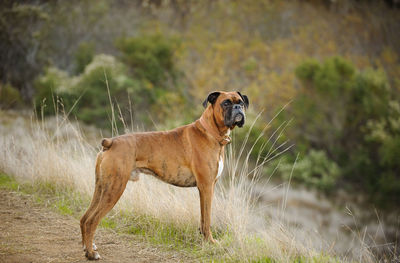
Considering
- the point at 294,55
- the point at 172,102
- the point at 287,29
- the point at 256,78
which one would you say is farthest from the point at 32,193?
the point at 287,29

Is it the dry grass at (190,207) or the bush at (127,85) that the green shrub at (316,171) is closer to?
the bush at (127,85)

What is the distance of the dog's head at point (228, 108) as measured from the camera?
13.6ft

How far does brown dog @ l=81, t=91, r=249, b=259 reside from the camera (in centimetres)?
384

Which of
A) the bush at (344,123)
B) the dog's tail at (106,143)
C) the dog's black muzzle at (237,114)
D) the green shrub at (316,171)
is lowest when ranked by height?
the green shrub at (316,171)

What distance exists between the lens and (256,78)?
74.2 ft

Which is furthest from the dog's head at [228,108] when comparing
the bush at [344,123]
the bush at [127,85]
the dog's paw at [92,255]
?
the bush at [344,123]

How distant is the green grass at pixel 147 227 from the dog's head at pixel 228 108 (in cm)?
132

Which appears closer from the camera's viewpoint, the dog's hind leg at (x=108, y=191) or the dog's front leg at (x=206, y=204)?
the dog's hind leg at (x=108, y=191)

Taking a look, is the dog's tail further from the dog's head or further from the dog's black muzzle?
the dog's black muzzle

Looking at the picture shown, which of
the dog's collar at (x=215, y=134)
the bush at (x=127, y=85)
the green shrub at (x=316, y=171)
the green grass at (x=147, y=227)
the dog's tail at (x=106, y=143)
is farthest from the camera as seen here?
the bush at (x=127, y=85)

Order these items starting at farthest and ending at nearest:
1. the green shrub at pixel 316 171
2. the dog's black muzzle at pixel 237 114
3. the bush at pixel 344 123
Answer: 1. the bush at pixel 344 123
2. the green shrub at pixel 316 171
3. the dog's black muzzle at pixel 237 114

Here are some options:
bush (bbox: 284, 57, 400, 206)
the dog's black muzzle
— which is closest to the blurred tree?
bush (bbox: 284, 57, 400, 206)

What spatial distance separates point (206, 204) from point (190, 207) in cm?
81

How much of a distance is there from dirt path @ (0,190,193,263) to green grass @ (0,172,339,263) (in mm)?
160
